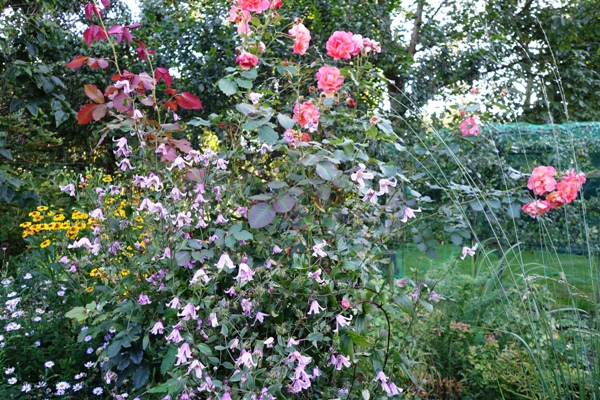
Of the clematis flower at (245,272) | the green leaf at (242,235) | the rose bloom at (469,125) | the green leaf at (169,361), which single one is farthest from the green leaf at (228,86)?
the rose bloom at (469,125)

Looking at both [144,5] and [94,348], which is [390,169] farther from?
[144,5]

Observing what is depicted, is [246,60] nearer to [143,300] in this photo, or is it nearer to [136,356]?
[143,300]

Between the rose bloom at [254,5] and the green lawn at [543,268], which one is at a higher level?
the rose bloom at [254,5]

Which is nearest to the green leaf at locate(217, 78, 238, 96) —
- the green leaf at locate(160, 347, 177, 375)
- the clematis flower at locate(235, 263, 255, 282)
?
the clematis flower at locate(235, 263, 255, 282)

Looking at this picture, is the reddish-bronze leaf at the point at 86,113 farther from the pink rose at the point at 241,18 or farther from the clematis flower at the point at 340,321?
the clematis flower at the point at 340,321

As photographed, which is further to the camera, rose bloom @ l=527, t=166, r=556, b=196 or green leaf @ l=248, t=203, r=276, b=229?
rose bloom @ l=527, t=166, r=556, b=196

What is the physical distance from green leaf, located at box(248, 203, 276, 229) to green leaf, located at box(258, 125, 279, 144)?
0.18m

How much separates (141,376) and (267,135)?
85 centimetres

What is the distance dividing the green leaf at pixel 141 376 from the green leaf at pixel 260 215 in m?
0.65

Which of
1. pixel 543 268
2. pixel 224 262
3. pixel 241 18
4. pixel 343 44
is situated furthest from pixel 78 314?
pixel 543 268

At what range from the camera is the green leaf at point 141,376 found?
5.59 feet

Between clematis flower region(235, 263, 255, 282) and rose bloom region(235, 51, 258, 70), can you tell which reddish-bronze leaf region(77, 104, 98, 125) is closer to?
→ rose bloom region(235, 51, 258, 70)

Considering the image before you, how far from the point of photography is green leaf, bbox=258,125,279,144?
153 centimetres

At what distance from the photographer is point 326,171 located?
146 cm
